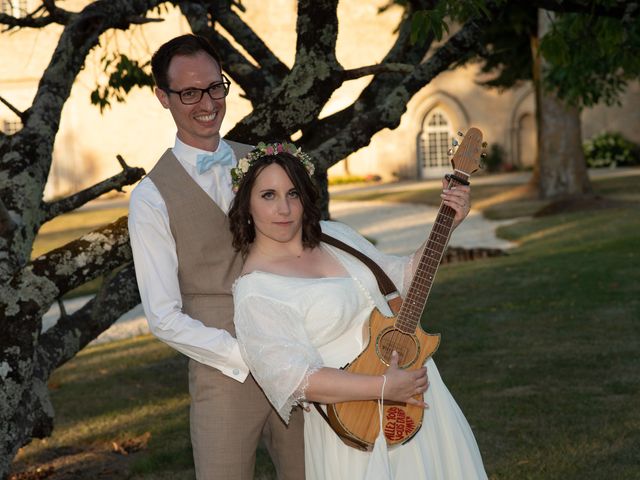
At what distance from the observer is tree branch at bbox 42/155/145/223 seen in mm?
4582

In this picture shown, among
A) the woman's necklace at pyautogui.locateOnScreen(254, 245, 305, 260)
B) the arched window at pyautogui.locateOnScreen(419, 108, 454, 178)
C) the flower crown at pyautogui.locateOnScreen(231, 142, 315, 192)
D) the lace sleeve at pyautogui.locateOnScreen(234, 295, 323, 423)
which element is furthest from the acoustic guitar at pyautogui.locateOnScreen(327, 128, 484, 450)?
the arched window at pyautogui.locateOnScreen(419, 108, 454, 178)

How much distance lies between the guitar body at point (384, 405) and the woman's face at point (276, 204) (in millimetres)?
377

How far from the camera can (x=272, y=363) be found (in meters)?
2.93

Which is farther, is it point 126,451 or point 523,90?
point 523,90

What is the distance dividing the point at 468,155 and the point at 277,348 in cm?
86

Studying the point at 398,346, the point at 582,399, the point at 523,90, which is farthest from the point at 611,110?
the point at 398,346

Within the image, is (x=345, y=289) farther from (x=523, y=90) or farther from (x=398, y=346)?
(x=523, y=90)

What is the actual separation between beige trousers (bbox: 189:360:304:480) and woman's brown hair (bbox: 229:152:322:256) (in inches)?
17.0

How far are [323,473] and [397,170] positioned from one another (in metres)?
31.6

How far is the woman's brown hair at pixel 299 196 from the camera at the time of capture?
3117 mm

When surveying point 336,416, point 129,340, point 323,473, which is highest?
point 336,416

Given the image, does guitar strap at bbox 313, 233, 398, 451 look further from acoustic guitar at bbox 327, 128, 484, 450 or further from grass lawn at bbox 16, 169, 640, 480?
grass lawn at bbox 16, 169, 640, 480

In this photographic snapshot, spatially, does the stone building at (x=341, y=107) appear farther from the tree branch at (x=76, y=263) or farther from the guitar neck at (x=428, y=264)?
the guitar neck at (x=428, y=264)

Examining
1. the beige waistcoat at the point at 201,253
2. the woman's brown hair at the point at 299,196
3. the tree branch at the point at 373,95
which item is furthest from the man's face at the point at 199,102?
the tree branch at the point at 373,95
